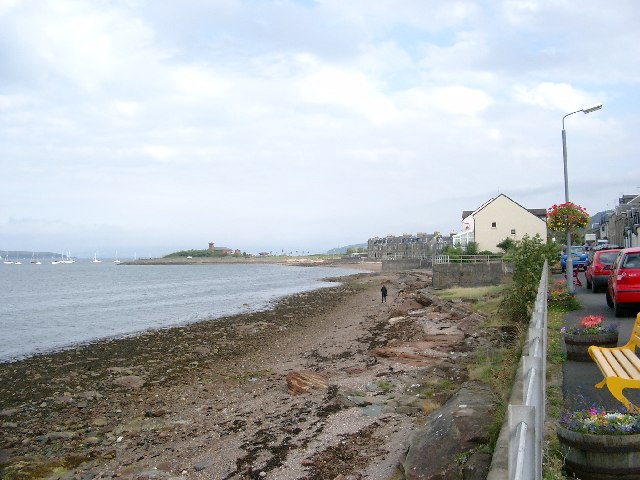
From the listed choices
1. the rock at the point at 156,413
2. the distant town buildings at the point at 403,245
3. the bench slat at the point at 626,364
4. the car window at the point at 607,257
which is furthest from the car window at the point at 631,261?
the distant town buildings at the point at 403,245

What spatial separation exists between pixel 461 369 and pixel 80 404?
32.7 feet

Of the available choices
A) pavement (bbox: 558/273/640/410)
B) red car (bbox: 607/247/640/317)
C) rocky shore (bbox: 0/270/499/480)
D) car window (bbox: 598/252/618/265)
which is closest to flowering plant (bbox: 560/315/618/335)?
pavement (bbox: 558/273/640/410)

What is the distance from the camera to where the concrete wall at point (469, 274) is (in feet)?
124

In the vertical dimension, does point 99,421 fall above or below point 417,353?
below

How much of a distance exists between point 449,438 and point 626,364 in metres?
2.17

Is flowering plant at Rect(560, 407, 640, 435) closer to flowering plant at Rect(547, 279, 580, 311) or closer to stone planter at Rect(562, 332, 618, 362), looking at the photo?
stone planter at Rect(562, 332, 618, 362)

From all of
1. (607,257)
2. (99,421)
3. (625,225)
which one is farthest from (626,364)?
(625,225)

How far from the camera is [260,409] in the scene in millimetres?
12156

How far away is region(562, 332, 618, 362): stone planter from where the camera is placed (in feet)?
28.8

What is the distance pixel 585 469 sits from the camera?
4.30m

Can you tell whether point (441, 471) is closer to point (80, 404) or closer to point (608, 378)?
point (608, 378)

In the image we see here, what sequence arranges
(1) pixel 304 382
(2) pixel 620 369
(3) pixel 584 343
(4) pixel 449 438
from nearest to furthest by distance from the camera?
(2) pixel 620 369, (4) pixel 449 438, (3) pixel 584 343, (1) pixel 304 382

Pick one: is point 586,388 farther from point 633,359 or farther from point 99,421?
point 99,421

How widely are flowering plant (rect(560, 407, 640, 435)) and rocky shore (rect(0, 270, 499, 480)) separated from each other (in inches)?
53.8
